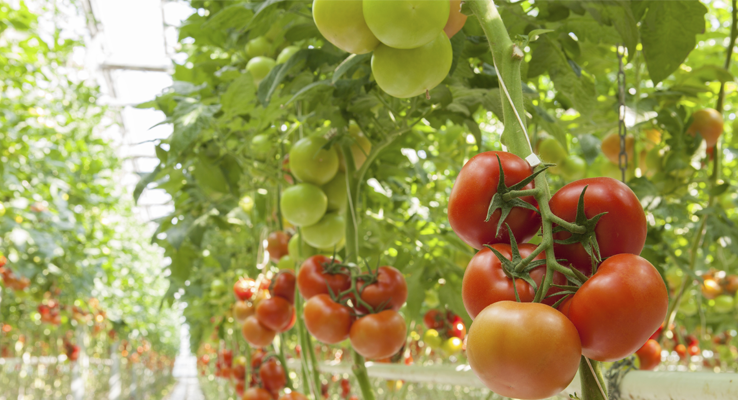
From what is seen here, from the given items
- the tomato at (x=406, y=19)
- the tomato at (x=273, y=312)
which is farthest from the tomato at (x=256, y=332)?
the tomato at (x=406, y=19)

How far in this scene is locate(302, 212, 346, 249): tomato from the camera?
2.95 ft

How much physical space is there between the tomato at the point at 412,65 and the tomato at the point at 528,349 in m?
0.24

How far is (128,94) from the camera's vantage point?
8492mm

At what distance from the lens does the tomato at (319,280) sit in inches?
28.9

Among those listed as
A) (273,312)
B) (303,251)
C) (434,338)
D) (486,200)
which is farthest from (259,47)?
(434,338)

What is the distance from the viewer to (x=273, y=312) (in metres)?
1.04

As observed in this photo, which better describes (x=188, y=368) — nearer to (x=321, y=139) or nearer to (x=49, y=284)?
(x=49, y=284)

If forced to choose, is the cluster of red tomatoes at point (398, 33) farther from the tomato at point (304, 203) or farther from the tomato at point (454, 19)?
the tomato at point (304, 203)

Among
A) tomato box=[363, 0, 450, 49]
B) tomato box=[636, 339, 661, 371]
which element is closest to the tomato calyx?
tomato box=[363, 0, 450, 49]

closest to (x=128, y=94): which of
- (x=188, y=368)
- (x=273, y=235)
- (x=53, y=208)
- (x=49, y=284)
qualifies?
(x=49, y=284)

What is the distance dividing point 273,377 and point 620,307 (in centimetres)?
126

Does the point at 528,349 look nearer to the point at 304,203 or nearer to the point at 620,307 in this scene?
the point at 620,307

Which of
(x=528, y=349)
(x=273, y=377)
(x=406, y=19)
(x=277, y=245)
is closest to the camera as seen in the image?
(x=528, y=349)

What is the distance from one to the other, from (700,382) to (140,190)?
84cm
